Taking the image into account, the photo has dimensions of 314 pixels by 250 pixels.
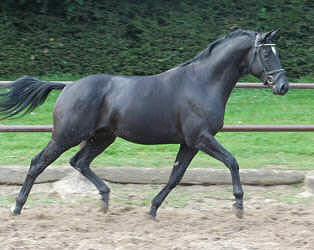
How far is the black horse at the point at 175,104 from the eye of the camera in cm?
519

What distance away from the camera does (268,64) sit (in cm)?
516

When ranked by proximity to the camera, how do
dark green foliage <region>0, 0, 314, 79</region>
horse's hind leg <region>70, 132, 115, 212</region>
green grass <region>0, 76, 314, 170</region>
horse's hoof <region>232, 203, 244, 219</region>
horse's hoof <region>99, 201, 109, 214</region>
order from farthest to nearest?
dark green foliage <region>0, 0, 314, 79</region> → green grass <region>0, 76, 314, 170</region> → horse's hind leg <region>70, 132, 115, 212</region> → horse's hoof <region>99, 201, 109, 214</region> → horse's hoof <region>232, 203, 244, 219</region>

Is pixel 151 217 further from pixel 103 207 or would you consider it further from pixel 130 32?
pixel 130 32

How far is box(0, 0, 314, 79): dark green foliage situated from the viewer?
1088cm

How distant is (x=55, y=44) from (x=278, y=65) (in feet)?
21.3

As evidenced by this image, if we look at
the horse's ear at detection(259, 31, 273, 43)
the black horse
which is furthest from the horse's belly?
the horse's ear at detection(259, 31, 273, 43)

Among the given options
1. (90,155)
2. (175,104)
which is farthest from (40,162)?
(175,104)

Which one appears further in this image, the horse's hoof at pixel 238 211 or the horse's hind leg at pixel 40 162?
the horse's hind leg at pixel 40 162

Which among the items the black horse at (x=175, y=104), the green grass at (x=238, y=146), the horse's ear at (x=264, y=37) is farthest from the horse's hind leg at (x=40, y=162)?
the horse's ear at (x=264, y=37)

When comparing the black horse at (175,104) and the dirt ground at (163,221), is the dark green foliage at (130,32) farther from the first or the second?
the black horse at (175,104)

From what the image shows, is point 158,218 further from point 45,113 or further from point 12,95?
point 45,113

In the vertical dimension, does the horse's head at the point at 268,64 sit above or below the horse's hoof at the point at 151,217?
above

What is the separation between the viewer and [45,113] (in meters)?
9.08

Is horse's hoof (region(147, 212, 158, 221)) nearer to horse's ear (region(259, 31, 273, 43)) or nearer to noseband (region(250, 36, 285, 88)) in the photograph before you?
noseband (region(250, 36, 285, 88))
